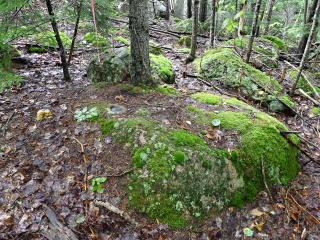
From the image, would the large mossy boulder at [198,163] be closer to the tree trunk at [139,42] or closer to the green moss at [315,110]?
the tree trunk at [139,42]

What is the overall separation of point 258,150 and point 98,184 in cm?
272

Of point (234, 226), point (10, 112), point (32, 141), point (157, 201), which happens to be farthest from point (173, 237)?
point (10, 112)

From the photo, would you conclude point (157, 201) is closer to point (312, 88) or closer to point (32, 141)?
point (32, 141)

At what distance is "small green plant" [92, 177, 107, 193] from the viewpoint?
122 inches

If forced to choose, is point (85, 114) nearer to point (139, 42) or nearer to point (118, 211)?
point (139, 42)

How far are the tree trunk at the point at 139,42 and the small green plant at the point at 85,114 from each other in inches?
48.2

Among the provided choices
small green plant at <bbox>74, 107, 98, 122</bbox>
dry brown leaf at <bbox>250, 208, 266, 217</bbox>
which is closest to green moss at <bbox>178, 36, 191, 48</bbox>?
small green plant at <bbox>74, 107, 98, 122</bbox>

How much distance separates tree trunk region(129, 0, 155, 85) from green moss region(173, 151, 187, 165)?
2.15m

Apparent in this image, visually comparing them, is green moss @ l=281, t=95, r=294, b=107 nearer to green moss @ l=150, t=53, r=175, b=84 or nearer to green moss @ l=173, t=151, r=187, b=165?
green moss @ l=150, t=53, r=175, b=84

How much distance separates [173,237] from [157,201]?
1.60ft

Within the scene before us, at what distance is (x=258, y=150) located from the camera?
384 centimetres

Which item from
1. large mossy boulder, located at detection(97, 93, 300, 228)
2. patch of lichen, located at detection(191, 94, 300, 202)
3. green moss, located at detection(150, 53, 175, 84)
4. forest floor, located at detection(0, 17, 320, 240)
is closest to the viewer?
forest floor, located at detection(0, 17, 320, 240)

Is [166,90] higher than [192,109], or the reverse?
[166,90]

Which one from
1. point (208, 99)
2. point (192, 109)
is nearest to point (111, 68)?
point (192, 109)
